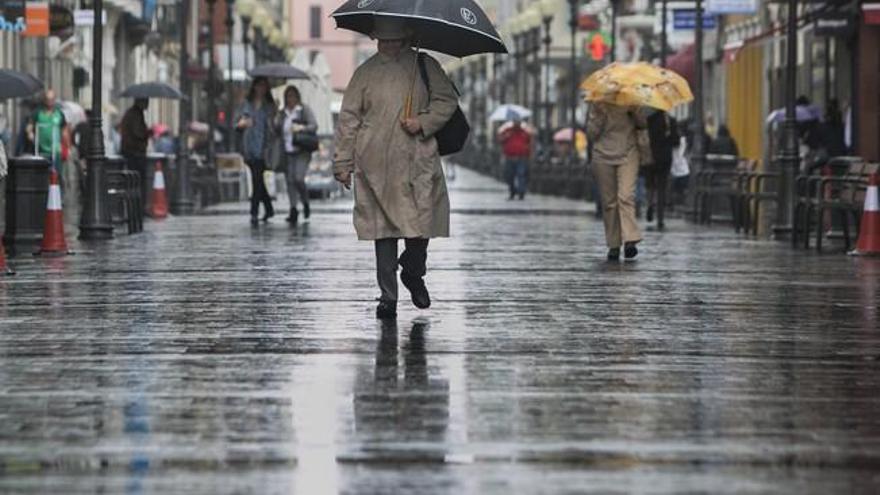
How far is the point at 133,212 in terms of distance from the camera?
30.5 m

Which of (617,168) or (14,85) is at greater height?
(14,85)

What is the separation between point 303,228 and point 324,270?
10395 millimetres

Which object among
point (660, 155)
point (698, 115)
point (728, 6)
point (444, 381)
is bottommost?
point (444, 381)

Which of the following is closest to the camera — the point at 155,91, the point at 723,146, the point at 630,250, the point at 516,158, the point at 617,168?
the point at 630,250

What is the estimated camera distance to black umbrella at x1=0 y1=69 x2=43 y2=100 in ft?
81.6

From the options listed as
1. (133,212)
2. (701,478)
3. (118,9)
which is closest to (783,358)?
(701,478)

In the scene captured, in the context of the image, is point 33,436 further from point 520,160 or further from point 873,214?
point 520,160

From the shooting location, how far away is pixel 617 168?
2345 centimetres

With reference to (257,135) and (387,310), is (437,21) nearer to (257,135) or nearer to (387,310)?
(387,310)

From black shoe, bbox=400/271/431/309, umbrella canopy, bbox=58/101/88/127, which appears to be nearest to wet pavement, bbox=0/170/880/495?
black shoe, bbox=400/271/431/309

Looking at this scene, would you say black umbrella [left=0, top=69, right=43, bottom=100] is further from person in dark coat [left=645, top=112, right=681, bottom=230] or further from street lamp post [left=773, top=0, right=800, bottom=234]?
person in dark coat [left=645, top=112, right=681, bottom=230]

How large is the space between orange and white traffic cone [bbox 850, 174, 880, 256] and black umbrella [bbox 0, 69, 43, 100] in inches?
334

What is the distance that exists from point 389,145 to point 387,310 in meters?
1.03

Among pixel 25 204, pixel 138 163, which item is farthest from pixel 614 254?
pixel 138 163
